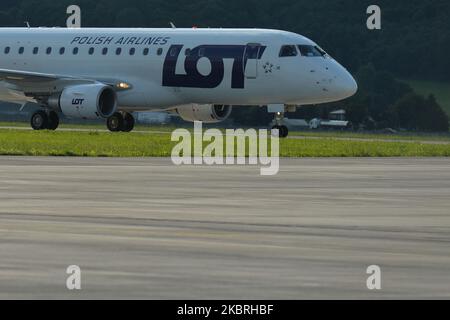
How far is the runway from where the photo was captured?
14211mm

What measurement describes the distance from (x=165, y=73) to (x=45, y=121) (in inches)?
217

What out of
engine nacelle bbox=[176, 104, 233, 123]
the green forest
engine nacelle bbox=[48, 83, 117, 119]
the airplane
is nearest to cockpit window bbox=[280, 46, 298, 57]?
the airplane

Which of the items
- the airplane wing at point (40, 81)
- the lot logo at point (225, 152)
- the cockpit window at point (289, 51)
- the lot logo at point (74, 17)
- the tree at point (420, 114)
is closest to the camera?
the lot logo at point (225, 152)

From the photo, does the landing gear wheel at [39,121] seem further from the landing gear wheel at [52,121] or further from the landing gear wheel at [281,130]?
the landing gear wheel at [281,130]

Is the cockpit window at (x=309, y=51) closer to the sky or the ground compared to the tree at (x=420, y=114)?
closer to the ground

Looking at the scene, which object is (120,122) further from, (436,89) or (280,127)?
(436,89)

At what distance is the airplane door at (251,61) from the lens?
5725cm

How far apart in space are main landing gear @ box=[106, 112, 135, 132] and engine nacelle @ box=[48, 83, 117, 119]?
2.00 meters

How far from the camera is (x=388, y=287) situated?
14070 millimetres

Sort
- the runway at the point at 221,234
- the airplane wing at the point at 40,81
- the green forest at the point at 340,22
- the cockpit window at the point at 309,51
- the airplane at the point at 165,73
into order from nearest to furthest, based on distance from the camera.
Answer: the runway at the point at 221,234
the airplane at the point at 165,73
the cockpit window at the point at 309,51
the airplane wing at the point at 40,81
the green forest at the point at 340,22

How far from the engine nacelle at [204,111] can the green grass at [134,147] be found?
221 inches

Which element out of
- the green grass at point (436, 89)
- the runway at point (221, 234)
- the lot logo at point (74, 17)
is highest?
the lot logo at point (74, 17)

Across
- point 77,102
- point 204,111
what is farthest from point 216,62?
point 77,102

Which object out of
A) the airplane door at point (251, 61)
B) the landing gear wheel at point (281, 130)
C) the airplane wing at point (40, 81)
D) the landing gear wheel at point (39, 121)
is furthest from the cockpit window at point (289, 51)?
the landing gear wheel at point (39, 121)
